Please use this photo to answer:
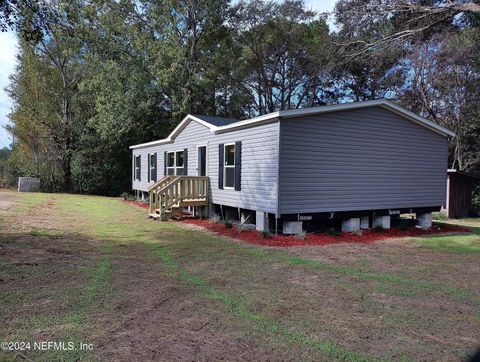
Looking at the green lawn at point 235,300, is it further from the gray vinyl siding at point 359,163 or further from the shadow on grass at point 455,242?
the gray vinyl siding at point 359,163

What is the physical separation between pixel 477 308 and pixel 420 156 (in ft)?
25.9

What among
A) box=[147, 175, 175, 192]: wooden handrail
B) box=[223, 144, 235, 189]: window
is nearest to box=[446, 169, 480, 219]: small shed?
box=[223, 144, 235, 189]: window

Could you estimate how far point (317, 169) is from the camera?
9094 mm

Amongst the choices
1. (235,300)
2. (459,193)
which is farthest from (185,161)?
(459,193)

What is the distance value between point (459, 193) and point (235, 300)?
16047 millimetres

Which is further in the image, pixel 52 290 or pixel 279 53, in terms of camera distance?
pixel 279 53

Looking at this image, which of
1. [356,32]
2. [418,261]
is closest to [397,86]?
[356,32]

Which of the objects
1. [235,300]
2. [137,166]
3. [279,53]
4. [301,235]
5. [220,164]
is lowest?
[235,300]

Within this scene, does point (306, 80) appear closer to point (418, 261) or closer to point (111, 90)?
point (111, 90)

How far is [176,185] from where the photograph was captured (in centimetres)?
1172

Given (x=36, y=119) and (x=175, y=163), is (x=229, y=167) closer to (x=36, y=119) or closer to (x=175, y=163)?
(x=175, y=163)

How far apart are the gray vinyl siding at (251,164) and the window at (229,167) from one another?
194 millimetres

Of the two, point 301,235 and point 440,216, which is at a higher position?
point 301,235

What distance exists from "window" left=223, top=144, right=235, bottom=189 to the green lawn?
3439mm
